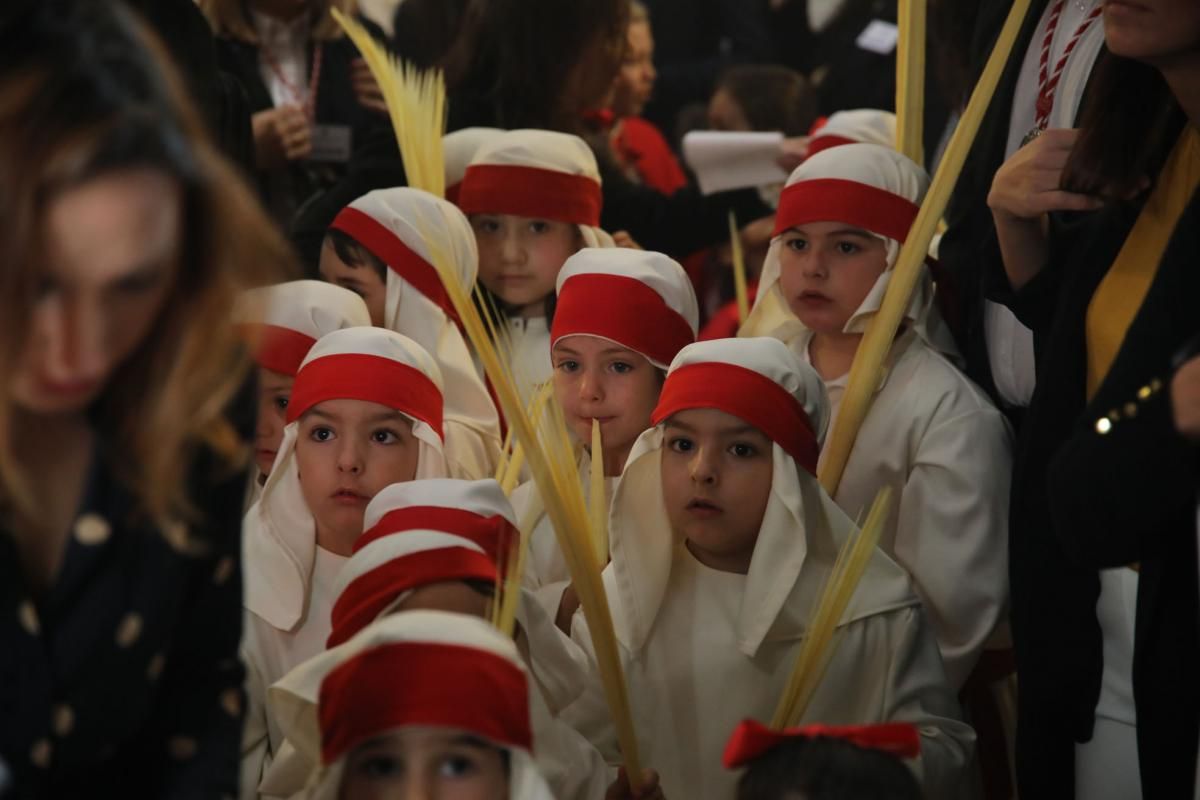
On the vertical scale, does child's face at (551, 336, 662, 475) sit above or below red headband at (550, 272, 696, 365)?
below

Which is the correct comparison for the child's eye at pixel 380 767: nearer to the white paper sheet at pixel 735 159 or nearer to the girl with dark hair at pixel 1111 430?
the girl with dark hair at pixel 1111 430

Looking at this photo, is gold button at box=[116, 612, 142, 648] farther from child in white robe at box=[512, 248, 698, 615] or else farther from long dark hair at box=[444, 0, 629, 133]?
long dark hair at box=[444, 0, 629, 133]

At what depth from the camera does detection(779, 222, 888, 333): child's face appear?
14.0 feet

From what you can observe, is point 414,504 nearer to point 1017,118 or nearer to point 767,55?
point 1017,118

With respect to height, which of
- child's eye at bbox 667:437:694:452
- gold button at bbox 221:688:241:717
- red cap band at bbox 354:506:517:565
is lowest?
red cap band at bbox 354:506:517:565

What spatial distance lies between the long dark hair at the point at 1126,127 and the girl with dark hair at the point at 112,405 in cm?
143

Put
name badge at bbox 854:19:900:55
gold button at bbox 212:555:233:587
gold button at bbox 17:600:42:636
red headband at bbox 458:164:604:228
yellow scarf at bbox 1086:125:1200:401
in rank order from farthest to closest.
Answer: name badge at bbox 854:19:900:55 < red headband at bbox 458:164:604:228 < yellow scarf at bbox 1086:125:1200:401 < gold button at bbox 212:555:233:587 < gold button at bbox 17:600:42:636

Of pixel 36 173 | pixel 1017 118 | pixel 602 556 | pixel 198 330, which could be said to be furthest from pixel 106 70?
pixel 1017 118

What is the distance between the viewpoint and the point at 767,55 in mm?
7742

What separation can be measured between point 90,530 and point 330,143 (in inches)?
145

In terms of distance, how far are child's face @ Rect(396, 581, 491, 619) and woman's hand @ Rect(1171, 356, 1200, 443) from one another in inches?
50.0

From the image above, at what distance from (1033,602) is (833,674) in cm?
48

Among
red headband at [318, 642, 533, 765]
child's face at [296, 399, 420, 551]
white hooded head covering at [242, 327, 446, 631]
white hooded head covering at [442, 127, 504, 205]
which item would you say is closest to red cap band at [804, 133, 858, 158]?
white hooded head covering at [442, 127, 504, 205]

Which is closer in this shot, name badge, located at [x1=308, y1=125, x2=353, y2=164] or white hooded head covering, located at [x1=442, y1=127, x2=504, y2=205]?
white hooded head covering, located at [x1=442, y1=127, x2=504, y2=205]
